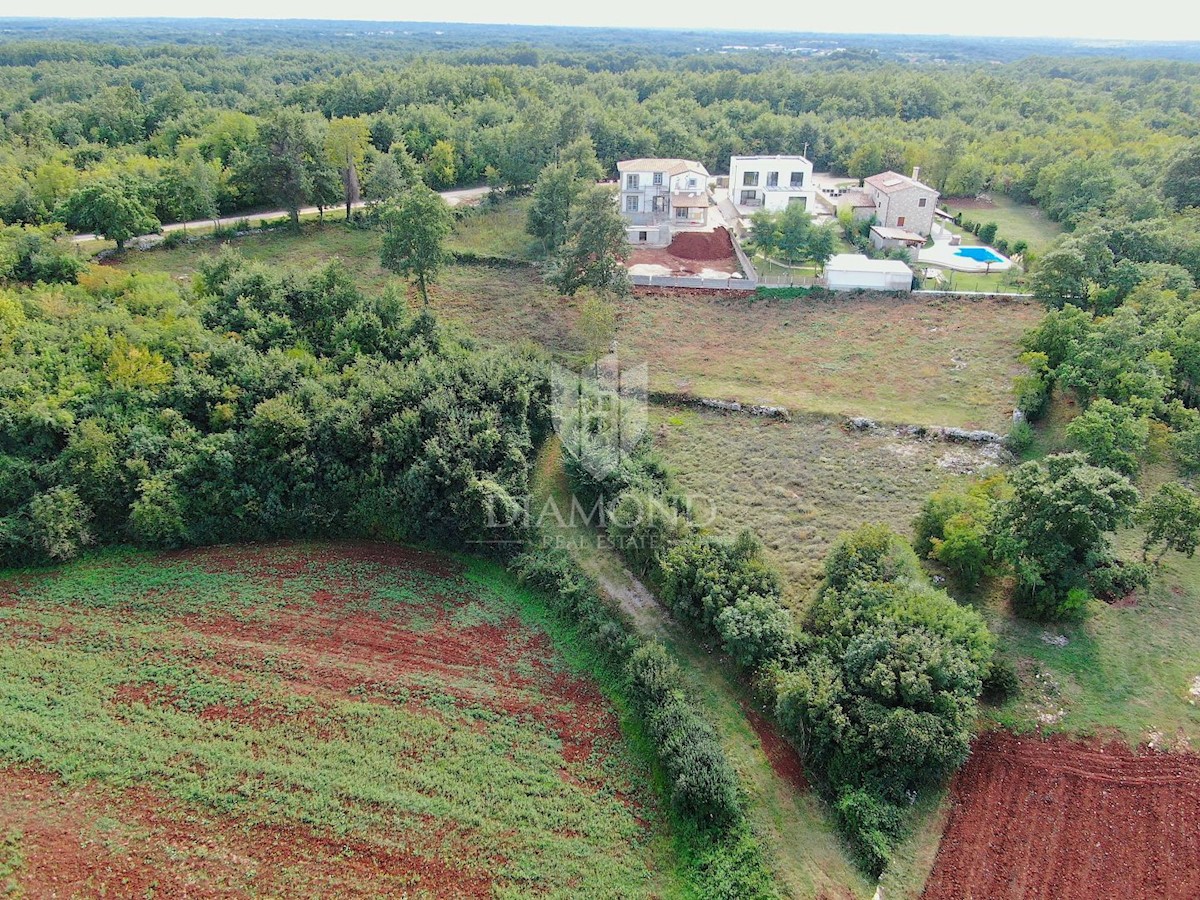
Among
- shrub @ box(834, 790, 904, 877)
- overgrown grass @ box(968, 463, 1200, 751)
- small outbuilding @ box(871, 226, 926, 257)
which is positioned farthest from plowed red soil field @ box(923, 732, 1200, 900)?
small outbuilding @ box(871, 226, 926, 257)

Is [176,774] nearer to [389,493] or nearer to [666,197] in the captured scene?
[389,493]

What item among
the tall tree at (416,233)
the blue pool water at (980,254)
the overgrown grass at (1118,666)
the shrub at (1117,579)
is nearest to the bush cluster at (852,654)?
the overgrown grass at (1118,666)

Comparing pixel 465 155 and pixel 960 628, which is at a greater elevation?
pixel 465 155

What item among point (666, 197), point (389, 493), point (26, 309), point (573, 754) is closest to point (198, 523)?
point (389, 493)

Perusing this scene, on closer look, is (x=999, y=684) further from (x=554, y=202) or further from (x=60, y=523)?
(x=554, y=202)

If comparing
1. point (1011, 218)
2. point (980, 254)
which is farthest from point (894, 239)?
point (1011, 218)

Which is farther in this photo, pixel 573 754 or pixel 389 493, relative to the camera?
pixel 389 493

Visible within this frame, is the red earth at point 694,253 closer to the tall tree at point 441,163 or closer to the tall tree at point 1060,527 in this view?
the tall tree at point 441,163

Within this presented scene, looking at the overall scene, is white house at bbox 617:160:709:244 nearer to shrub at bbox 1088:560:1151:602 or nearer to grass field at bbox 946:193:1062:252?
grass field at bbox 946:193:1062:252
